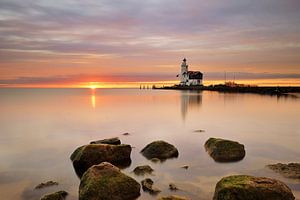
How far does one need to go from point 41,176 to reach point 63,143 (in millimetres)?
6444

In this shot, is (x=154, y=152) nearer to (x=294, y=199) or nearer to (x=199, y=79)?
(x=294, y=199)

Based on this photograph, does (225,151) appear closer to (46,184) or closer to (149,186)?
(149,186)

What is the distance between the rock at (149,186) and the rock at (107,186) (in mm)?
365

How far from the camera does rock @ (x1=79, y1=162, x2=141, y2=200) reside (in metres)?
8.12

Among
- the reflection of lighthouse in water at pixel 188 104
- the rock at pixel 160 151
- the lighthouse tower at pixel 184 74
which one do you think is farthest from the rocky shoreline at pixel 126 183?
the lighthouse tower at pixel 184 74

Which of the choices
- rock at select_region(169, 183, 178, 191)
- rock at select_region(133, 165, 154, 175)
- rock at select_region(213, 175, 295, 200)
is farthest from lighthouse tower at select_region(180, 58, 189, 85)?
rock at select_region(213, 175, 295, 200)

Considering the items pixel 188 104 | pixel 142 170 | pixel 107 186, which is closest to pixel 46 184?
pixel 107 186

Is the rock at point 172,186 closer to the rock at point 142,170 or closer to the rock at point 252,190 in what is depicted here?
the rock at point 142,170

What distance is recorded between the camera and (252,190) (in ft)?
24.2

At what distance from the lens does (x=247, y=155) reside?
13711mm

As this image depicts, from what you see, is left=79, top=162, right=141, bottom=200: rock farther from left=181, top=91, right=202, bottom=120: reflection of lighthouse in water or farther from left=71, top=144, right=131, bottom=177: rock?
left=181, top=91, right=202, bottom=120: reflection of lighthouse in water

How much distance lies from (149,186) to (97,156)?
321 centimetres

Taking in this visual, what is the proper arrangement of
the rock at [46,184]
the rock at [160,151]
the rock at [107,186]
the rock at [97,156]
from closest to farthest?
the rock at [107,186]
the rock at [46,184]
the rock at [97,156]
the rock at [160,151]

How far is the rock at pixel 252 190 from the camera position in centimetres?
733
